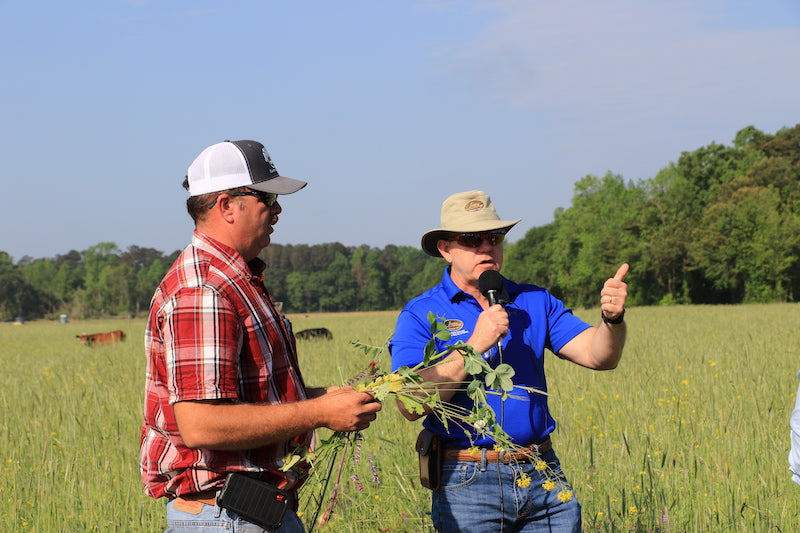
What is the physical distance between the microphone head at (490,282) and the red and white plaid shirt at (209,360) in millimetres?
980

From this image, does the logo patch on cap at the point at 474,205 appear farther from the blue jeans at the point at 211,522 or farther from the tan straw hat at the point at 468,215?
the blue jeans at the point at 211,522

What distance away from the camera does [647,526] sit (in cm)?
398

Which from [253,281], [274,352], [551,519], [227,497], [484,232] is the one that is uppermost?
[484,232]

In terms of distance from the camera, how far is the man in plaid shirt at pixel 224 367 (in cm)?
203

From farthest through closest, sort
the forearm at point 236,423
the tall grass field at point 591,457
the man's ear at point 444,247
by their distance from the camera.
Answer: the tall grass field at point 591,457 → the man's ear at point 444,247 → the forearm at point 236,423

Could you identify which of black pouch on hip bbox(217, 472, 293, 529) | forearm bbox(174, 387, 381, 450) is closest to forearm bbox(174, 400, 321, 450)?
forearm bbox(174, 387, 381, 450)

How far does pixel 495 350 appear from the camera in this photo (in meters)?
2.99

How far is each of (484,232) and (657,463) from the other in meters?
2.66

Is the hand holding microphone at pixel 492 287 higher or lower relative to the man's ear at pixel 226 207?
lower

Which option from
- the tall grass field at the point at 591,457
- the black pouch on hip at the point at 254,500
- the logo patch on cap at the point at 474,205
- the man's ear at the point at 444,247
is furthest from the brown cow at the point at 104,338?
the black pouch on hip at the point at 254,500

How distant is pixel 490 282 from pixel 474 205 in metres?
0.40

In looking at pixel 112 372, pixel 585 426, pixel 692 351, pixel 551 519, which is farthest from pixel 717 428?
pixel 112 372

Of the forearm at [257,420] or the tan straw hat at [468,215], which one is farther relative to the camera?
the tan straw hat at [468,215]

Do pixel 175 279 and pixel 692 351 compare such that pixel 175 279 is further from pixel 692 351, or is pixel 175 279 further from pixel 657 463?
pixel 692 351
